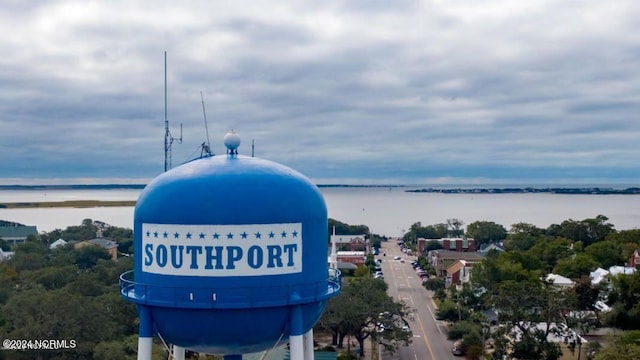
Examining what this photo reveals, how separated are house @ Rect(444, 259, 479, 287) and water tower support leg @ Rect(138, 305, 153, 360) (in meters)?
47.9

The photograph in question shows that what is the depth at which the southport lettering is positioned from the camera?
12.0 meters

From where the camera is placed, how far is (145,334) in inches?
495

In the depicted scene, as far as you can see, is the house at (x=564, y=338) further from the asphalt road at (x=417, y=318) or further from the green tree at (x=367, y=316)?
the green tree at (x=367, y=316)

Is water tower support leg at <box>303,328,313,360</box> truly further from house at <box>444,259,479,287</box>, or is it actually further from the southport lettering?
house at <box>444,259,479,287</box>

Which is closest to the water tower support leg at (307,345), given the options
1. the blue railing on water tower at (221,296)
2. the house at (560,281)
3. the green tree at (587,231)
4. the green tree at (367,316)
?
the blue railing on water tower at (221,296)

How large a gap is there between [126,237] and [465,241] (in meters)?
46.9

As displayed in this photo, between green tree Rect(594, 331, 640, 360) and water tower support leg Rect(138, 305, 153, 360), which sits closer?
water tower support leg Rect(138, 305, 153, 360)

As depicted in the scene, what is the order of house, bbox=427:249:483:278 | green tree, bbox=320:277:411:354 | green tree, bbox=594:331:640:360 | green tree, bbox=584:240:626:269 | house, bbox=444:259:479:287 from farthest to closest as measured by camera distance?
house, bbox=427:249:483:278, house, bbox=444:259:479:287, green tree, bbox=584:240:626:269, green tree, bbox=320:277:411:354, green tree, bbox=594:331:640:360

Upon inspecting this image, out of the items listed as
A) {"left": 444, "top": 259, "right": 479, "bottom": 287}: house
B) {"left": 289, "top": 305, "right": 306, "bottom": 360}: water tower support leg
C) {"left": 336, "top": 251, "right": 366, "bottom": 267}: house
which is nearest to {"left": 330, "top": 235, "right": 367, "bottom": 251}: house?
{"left": 336, "top": 251, "right": 366, "bottom": 267}: house

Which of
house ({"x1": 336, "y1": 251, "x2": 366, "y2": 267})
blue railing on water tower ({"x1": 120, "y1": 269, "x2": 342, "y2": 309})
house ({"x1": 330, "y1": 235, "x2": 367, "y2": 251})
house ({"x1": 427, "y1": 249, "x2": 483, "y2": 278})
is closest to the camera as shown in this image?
blue railing on water tower ({"x1": 120, "y1": 269, "x2": 342, "y2": 309})

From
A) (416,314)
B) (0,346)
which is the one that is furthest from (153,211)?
(416,314)

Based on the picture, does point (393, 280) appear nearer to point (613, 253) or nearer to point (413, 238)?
point (613, 253)

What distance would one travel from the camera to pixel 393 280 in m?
64.9

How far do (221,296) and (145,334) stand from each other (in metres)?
1.96
